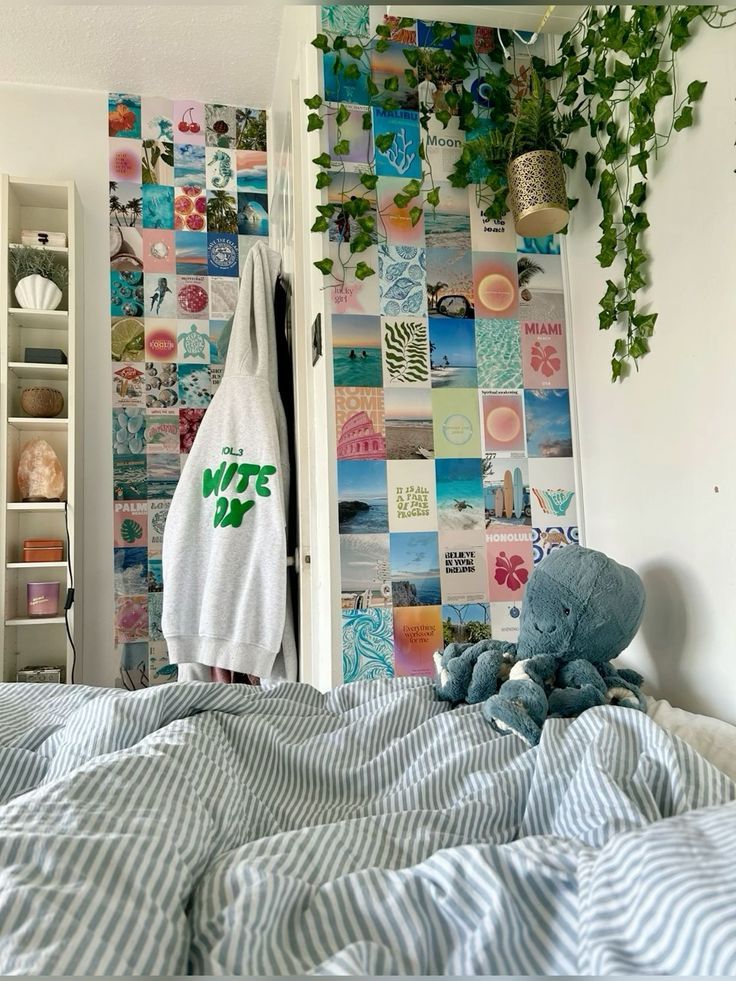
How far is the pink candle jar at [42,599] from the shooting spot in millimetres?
2143

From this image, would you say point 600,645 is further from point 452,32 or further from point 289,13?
point 289,13

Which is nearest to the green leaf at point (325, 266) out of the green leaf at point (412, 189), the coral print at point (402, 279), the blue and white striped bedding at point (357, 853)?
the coral print at point (402, 279)

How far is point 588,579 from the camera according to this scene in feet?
3.64

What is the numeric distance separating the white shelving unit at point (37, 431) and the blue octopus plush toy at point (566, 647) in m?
1.48

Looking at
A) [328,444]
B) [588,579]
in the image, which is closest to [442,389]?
[328,444]

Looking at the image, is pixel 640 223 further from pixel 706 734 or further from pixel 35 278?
pixel 35 278

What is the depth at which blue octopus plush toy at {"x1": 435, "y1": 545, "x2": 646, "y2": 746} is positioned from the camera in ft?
3.40

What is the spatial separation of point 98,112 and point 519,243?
5.46ft

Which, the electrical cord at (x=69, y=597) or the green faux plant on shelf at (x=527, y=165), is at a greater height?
the green faux plant on shelf at (x=527, y=165)

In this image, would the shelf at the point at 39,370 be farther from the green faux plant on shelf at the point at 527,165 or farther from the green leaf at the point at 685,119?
the green leaf at the point at 685,119

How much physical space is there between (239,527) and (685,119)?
4.03ft

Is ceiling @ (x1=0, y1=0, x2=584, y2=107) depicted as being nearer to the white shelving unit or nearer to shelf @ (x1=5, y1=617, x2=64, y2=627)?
the white shelving unit

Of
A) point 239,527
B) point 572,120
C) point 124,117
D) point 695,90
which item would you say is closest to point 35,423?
point 239,527

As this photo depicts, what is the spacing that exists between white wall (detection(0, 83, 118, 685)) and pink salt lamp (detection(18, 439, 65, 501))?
0.13 meters
